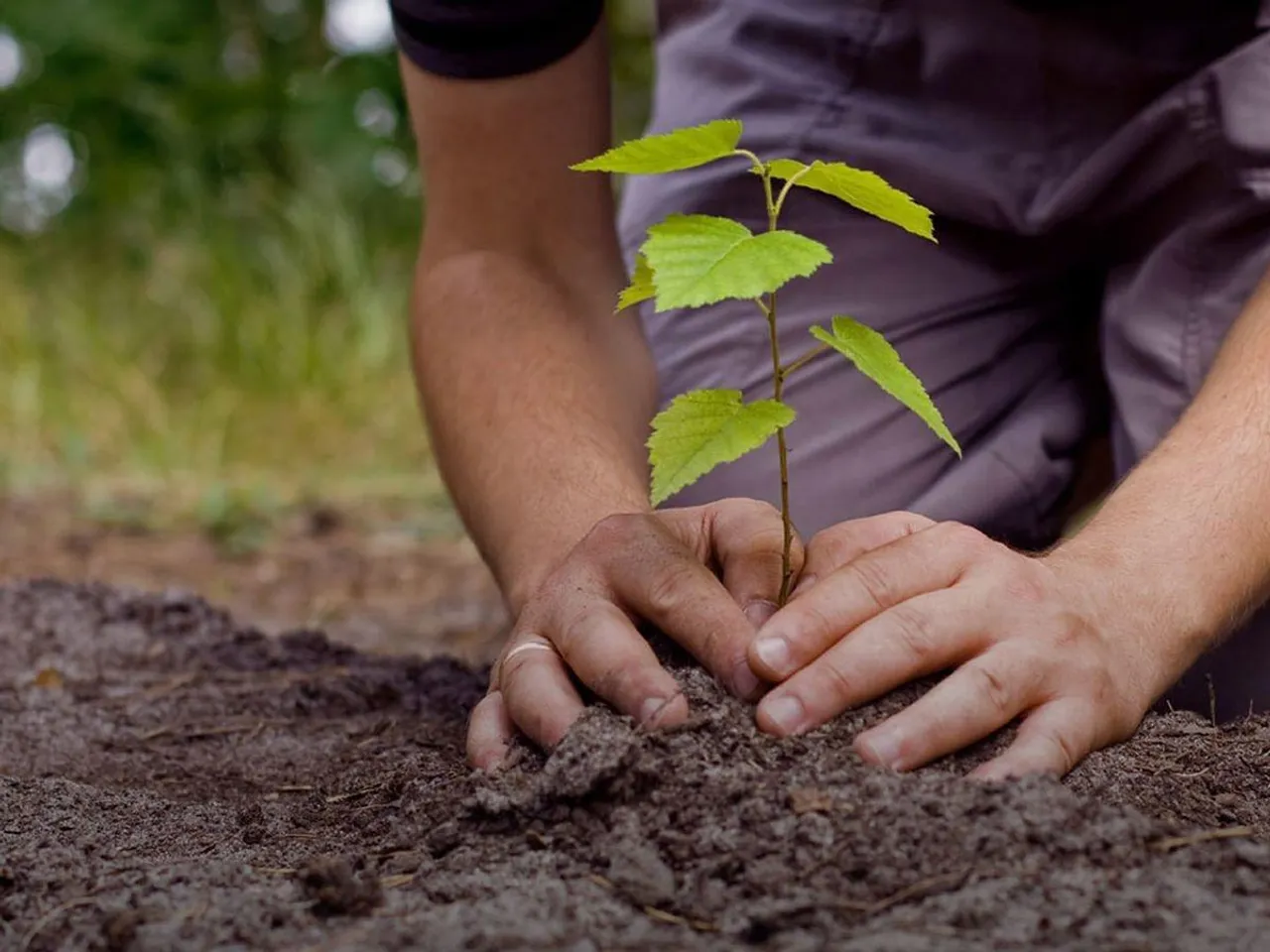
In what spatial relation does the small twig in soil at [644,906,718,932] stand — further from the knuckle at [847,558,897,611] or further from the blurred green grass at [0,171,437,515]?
the blurred green grass at [0,171,437,515]

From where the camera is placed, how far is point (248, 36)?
6.22 metres

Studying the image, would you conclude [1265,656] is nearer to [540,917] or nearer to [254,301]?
[540,917]

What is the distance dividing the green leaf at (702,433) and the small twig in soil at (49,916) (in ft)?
1.93

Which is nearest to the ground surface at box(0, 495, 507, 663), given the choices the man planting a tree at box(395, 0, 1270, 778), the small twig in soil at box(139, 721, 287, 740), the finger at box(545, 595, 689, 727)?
the small twig in soil at box(139, 721, 287, 740)

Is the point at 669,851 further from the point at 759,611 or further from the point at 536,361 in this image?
the point at 536,361

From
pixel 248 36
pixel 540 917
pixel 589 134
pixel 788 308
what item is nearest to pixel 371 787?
pixel 540 917

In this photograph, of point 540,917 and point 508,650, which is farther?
point 508,650

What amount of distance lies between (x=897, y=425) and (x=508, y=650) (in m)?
1.12

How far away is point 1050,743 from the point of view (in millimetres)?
1369

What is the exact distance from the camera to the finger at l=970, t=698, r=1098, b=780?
52.6 inches

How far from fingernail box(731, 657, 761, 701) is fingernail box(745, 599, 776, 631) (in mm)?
62

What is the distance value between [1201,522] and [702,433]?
0.66 metres

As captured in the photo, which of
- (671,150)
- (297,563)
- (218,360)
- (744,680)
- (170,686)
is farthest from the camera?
(218,360)

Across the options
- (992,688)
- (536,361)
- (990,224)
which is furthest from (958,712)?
(990,224)
